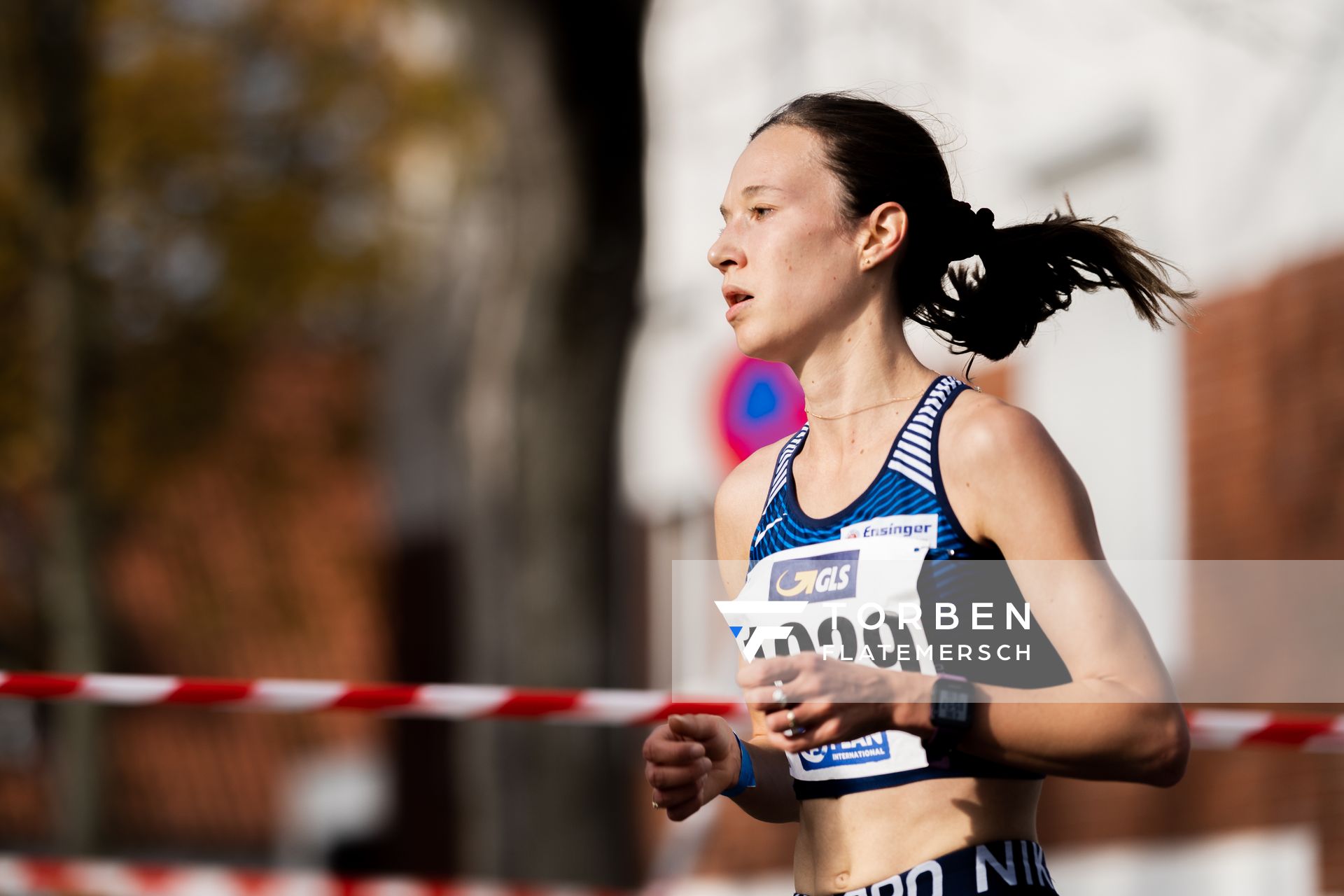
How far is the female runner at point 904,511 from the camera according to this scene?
7.87 ft

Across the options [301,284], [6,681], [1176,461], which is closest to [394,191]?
[301,284]

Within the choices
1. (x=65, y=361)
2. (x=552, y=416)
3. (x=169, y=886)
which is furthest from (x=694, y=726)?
(x=65, y=361)

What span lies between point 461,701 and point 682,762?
8.15 feet

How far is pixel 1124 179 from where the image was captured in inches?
361

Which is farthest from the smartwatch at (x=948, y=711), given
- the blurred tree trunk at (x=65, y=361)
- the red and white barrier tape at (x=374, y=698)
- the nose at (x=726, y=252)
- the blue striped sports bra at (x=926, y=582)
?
the blurred tree trunk at (x=65, y=361)

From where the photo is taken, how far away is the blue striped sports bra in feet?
8.54

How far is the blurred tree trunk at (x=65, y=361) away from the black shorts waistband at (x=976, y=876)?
374 inches

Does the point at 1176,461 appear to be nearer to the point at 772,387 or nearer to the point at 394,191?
the point at 772,387

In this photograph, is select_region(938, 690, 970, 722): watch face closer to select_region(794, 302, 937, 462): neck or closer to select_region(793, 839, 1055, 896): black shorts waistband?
select_region(793, 839, 1055, 896): black shorts waistband

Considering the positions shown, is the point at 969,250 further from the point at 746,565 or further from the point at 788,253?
the point at 746,565

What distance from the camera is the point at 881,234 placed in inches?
111

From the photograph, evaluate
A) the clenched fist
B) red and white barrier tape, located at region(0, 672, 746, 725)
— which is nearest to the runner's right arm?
the clenched fist

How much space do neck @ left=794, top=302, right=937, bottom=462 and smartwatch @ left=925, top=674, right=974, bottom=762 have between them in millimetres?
536

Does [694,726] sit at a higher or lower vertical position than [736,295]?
lower
